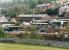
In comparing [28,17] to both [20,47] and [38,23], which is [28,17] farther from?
[20,47]

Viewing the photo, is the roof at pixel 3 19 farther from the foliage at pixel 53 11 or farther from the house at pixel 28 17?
the foliage at pixel 53 11

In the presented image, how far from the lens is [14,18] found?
13.3 feet

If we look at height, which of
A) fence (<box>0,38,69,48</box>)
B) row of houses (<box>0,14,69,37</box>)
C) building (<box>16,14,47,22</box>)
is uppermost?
building (<box>16,14,47,22</box>)

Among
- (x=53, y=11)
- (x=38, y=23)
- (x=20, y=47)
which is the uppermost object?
(x=53, y=11)

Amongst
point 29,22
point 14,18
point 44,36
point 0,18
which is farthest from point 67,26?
point 0,18

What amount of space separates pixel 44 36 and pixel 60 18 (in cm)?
42

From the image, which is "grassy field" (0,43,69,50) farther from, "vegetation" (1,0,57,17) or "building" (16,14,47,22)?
"vegetation" (1,0,57,17)

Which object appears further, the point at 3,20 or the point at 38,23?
the point at 3,20

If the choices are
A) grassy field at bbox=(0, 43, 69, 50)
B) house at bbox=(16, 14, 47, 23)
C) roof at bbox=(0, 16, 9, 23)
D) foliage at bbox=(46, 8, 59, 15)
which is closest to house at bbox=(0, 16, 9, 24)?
roof at bbox=(0, 16, 9, 23)

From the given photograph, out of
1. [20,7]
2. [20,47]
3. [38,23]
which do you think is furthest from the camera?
[20,7]

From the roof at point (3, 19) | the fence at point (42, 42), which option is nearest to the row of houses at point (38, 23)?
the roof at point (3, 19)

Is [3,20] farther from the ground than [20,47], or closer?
farther from the ground

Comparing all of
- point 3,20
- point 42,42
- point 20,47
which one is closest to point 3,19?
point 3,20

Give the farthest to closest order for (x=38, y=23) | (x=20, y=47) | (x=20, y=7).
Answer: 1. (x=20, y=7)
2. (x=38, y=23)
3. (x=20, y=47)
